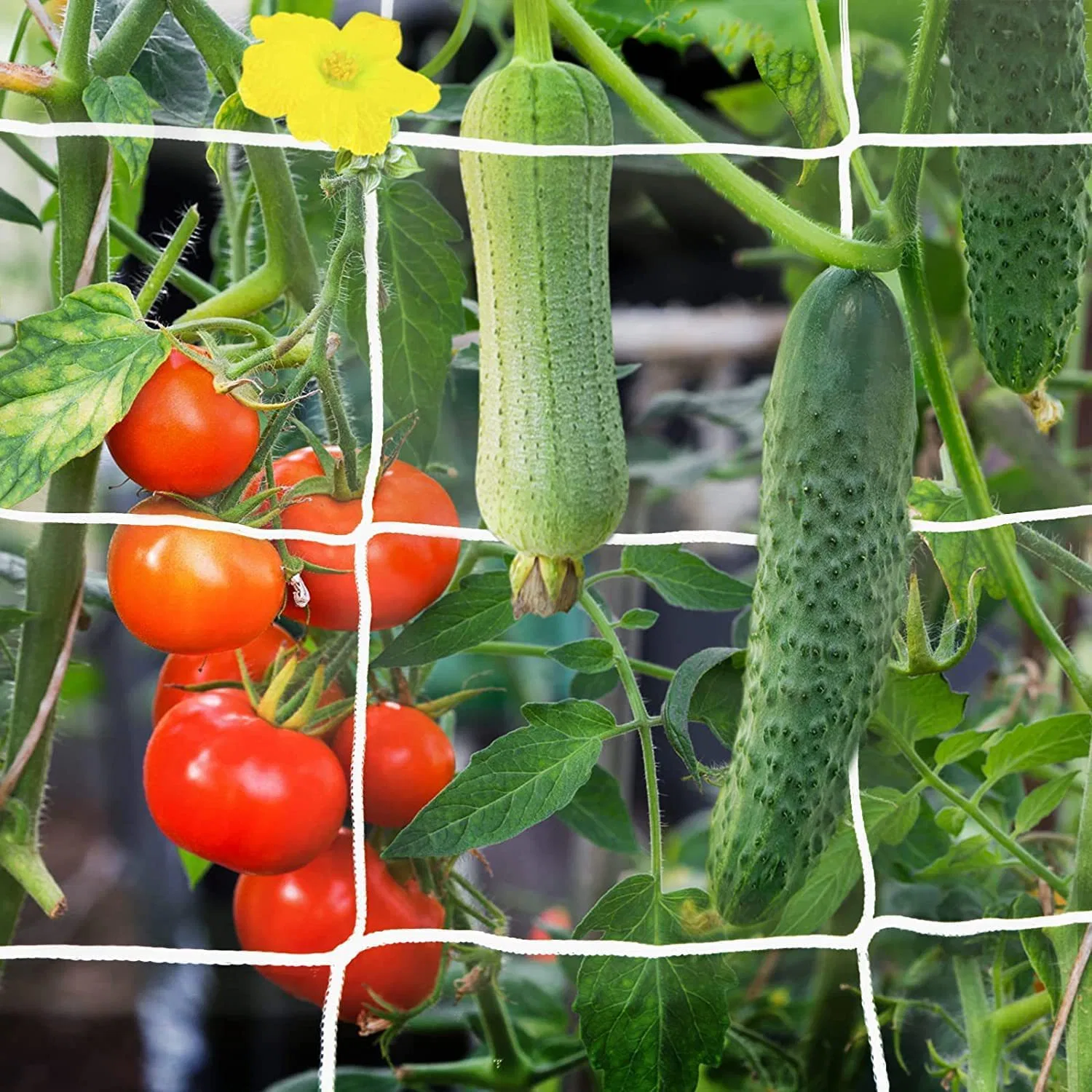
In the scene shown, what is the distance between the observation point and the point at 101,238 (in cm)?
48

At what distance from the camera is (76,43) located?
45 cm

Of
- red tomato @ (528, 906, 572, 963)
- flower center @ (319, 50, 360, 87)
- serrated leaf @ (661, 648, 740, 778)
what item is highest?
flower center @ (319, 50, 360, 87)

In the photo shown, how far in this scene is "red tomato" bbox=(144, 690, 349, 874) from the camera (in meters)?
0.47

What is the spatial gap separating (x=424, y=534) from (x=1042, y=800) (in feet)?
1.04

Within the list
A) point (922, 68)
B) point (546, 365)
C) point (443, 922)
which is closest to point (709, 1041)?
point (443, 922)

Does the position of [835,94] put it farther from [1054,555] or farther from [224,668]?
[224,668]

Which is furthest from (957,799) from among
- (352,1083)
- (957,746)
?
(352,1083)

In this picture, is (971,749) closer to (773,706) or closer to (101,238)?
(773,706)

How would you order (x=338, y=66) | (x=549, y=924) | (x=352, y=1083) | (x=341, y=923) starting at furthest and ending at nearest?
(x=549, y=924), (x=352, y=1083), (x=341, y=923), (x=338, y=66)

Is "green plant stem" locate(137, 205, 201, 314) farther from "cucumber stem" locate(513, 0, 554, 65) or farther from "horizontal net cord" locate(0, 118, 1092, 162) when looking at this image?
"cucumber stem" locate(513, 0, 554, 65)

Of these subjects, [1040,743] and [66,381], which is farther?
[1040,743]

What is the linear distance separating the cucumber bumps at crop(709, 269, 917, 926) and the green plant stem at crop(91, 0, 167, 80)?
0.87 feet

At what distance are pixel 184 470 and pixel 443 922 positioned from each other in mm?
237

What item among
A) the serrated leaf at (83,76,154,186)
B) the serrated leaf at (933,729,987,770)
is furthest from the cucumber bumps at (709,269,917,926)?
the serrated leaf at (83,76,154,186)
